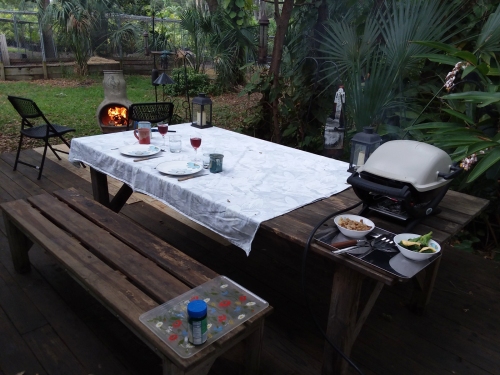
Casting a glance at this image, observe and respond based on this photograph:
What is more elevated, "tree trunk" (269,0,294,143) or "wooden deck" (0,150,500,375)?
"tree trunk" (269,0,294,143)

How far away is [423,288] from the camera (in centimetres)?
202

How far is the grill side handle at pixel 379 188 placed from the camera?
4.44 ft

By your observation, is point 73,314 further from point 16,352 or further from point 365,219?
point 365,219

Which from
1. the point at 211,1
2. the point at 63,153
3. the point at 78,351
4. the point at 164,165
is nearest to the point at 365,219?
the point at 164,165

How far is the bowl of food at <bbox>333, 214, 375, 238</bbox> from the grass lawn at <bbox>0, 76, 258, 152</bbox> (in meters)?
3.87

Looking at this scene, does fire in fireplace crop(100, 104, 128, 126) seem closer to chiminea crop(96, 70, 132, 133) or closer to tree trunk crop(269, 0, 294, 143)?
chiminea crop(96, 70, 132, 133)

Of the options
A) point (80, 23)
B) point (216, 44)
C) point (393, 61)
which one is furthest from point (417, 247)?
point (80, 23)

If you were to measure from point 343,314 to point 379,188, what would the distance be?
488 millimetres

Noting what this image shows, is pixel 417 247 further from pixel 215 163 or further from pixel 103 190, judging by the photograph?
pixel 103 190

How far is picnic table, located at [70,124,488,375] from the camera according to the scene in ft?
4.76

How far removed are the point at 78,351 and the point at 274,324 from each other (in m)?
0.92

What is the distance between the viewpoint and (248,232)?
1526mm

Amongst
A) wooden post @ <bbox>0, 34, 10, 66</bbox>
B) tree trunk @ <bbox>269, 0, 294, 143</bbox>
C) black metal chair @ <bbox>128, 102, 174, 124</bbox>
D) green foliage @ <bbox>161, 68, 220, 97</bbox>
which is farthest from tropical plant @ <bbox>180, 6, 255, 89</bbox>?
wooden post @ <bbox>0, 34, 10, 66</bbox>

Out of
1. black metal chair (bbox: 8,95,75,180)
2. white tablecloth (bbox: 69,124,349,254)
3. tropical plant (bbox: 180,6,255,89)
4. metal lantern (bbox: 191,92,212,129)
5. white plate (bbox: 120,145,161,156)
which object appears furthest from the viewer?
tropical plant (bbox: 180,6,255,89)
